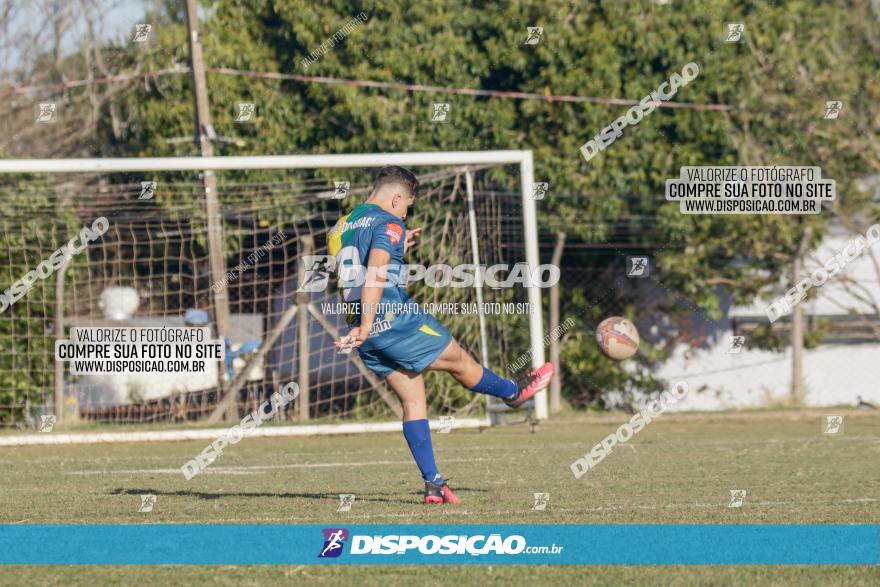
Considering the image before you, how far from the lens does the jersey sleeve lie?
6957mm

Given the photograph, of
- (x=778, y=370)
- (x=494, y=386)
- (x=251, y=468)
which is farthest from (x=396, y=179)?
(x=778, y=370)

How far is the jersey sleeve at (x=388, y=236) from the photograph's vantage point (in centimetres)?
696

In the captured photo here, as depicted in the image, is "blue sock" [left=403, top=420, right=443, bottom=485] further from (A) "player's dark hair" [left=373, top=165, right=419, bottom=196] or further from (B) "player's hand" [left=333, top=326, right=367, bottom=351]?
(A) "player's dark hair" [left=373, top=165, right=419, bottom=196]

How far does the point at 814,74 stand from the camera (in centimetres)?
1756

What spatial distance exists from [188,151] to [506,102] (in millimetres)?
4793

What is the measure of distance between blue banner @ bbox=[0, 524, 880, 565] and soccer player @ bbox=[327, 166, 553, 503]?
179cm

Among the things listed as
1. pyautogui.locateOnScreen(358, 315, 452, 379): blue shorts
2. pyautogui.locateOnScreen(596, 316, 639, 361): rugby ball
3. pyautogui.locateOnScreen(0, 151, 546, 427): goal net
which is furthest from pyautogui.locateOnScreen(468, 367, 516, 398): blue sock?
pyautogui.locateOnScreen(0, 151, 546, 427): goal net

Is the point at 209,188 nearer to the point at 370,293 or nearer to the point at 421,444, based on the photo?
the point at 421,444

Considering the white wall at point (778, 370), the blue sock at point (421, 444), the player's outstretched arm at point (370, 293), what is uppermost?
the player's outstretched arm at point (370, 293)

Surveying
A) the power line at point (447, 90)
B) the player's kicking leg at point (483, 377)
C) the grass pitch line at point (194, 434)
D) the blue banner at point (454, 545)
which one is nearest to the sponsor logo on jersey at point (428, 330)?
the player's kicking leg at point (483, 377)

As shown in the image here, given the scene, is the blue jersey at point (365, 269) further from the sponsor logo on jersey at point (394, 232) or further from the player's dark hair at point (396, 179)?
the player's dark hair at point (396, 179)

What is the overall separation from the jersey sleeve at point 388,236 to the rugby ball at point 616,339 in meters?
2.89

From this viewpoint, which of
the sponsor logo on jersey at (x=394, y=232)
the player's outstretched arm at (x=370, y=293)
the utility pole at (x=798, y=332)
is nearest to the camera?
the player's outstretched arm at (x=370, y=293)

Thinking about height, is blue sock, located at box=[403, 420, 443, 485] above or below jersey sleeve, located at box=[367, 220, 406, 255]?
below
